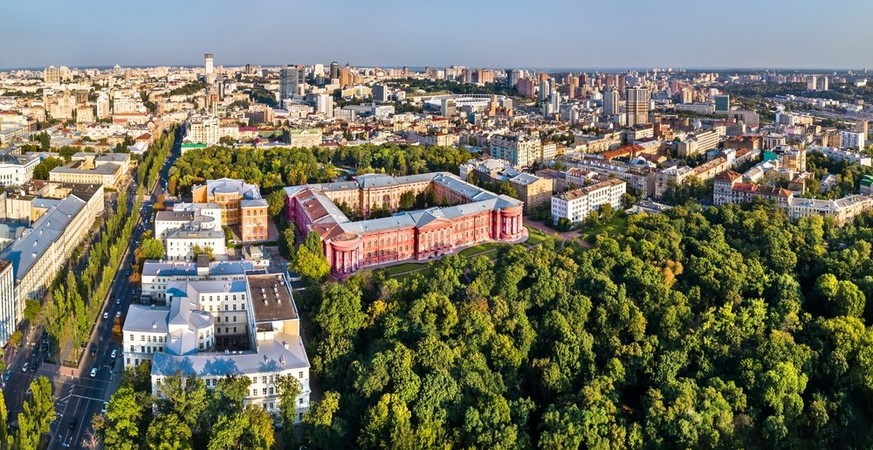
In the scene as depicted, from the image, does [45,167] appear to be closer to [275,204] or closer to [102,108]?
[275,204]

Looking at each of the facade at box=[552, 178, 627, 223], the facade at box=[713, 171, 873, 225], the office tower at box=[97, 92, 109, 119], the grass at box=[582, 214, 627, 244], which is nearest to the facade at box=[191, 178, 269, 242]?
the facade at box=[552, 178, 627, 223]

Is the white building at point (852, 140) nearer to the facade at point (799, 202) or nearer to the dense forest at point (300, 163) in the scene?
the facade at point (799, 202)

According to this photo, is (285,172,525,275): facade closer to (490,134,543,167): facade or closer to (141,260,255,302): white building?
(141,260,255,302): white building

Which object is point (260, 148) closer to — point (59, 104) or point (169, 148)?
point (169, 148)

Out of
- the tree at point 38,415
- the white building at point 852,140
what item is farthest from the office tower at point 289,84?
the tree at point 38,415

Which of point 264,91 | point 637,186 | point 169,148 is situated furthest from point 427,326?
point 264,91
